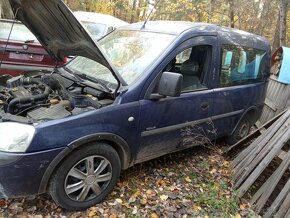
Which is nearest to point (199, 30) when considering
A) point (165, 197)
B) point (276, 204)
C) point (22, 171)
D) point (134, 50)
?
point (134, 50)

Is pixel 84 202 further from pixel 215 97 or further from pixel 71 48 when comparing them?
pixel 215 97

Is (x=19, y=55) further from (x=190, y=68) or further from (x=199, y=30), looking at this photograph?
(x=199, y=30)

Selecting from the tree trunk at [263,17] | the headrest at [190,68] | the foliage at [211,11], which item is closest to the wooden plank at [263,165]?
the headrest at [190,68]

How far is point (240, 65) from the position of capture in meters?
4.72

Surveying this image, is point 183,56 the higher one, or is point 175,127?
point 183,56

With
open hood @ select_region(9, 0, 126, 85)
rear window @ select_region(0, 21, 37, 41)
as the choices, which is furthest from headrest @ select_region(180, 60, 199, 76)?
rear window @ select_region(0, 21, 37, 41)

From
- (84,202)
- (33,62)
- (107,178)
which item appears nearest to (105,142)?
(107,178)

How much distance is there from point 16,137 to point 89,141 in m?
0.68

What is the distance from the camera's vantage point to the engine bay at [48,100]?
9.65ft

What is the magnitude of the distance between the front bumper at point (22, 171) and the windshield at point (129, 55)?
119cm

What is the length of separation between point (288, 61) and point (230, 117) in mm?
2561

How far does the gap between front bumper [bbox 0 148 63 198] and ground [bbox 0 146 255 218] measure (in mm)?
463

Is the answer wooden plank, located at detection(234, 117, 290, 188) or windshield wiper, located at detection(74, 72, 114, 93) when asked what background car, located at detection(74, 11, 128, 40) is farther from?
wooden plank, located at detection(234, 117, 290, 188)

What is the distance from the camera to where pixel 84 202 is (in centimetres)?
322
